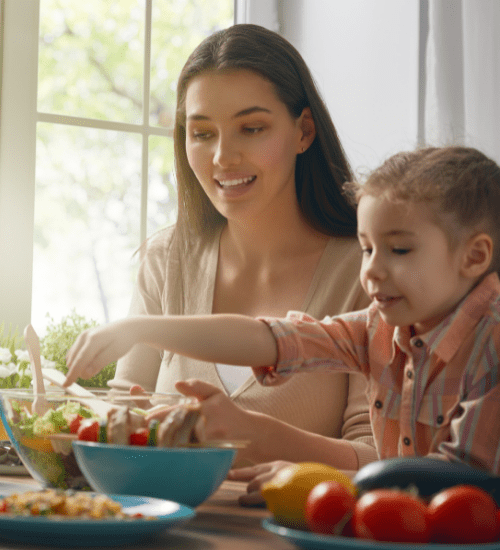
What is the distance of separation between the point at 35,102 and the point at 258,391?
Result: 142 centimetres

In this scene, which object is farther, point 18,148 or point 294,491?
point 18,148

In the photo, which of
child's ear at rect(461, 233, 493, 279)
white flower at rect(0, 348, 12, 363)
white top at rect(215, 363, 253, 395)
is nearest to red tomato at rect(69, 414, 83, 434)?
child's ear at rect(461, 233, 493, 279)

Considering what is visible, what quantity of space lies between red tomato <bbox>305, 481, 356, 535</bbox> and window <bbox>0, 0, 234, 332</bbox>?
6.79 feet

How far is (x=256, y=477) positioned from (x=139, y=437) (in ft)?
0.65

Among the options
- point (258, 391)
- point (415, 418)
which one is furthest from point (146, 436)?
point (258, 391)

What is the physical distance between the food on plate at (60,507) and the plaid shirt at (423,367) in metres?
0.42

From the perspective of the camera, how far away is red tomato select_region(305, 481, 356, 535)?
59 centimetres

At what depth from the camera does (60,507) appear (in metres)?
0.67

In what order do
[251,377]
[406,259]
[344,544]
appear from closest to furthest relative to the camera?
[344,544], [406,259], [251,377]

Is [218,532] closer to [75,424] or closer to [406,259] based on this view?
[75,424]

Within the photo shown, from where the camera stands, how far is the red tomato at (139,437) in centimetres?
81

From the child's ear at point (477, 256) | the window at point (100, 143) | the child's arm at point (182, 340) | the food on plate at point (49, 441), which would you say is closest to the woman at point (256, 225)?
the child's arm at point (182, 340)

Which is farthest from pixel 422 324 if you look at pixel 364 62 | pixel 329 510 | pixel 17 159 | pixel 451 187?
pixel 17 159

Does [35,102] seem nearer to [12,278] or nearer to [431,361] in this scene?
[12,278]
